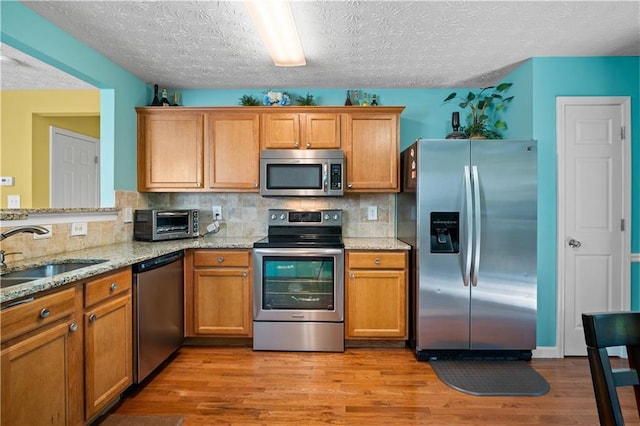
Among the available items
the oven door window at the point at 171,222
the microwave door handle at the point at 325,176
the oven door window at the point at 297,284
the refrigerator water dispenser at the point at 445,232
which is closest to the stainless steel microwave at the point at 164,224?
the oven door window at the point at 171,222

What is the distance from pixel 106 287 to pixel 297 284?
1.42 metres

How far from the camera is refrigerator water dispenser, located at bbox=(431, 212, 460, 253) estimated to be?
257cm

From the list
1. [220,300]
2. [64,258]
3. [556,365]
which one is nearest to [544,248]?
[556,365]

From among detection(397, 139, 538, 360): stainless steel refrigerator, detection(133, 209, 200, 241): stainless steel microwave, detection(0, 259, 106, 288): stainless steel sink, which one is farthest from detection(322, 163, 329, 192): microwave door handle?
detection(0, 259, 106, 288): stainless steel sink

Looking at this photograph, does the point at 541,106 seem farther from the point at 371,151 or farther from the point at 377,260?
the point at 377,260

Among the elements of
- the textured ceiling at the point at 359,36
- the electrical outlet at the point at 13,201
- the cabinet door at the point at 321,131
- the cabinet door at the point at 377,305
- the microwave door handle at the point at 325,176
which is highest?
the textured ceiling at the point at 359,36

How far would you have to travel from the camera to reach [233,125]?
3.15 metres

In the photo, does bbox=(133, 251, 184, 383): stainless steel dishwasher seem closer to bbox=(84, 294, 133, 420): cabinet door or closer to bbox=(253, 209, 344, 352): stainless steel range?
bbox=(84, 294, 133, 420): cabinet door

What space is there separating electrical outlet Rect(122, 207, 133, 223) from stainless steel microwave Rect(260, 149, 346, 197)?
4.03ft

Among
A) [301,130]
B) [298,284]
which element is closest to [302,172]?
[301,130]

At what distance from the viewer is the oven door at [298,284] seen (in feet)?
9.12

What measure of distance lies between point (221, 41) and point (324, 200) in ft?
5.56

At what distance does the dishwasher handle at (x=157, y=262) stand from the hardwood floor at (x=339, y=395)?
812mm

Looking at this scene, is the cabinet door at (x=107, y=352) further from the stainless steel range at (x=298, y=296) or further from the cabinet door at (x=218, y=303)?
the stainless steel range at (x=298, y=296)
